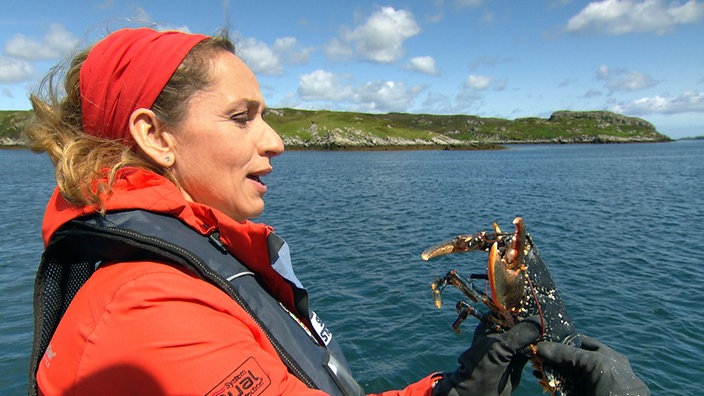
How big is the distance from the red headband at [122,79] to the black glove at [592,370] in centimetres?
362

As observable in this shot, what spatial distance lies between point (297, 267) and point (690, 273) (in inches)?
552

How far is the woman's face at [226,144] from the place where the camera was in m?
2.13

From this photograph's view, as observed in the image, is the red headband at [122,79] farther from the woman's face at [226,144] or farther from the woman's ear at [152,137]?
the woman's face at [226,144]

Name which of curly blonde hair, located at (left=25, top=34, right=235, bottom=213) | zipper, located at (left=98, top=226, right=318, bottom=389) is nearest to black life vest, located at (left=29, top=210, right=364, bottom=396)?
zipper, located at (left=98, top=226, right=318, bottom=389)

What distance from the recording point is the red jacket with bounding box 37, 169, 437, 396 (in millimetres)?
1479

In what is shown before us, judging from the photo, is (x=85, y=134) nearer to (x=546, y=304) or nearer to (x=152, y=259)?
(x=152, y=259)

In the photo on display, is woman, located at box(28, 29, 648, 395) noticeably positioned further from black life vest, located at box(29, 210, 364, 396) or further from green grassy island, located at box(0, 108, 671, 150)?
green grassy island, located at box(0, 108, 671, 150)

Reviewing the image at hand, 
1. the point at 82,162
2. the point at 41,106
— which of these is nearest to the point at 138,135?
the point at 82,162

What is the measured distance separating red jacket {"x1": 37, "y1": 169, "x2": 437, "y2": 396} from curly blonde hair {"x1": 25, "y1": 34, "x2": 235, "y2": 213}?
0.12 metres

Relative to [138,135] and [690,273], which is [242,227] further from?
[690,273]

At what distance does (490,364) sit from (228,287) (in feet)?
7.99

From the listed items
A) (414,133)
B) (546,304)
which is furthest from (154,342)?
(414,133)

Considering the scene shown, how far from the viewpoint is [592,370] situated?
11.1ft

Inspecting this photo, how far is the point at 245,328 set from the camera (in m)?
1.79
